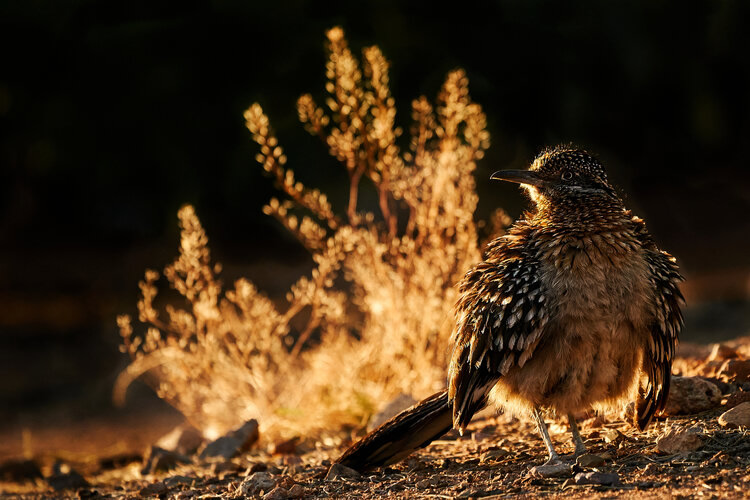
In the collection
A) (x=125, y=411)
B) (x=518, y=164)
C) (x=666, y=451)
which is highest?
(x=518, y=164)

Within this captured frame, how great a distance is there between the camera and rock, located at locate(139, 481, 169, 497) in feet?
14.7

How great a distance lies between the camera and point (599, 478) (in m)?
3.32

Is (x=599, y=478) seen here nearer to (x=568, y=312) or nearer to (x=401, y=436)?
(x=568, y=312)

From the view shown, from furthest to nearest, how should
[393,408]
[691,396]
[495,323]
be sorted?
[393,408], [691,396], [495,323]

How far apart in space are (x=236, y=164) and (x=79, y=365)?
283 centimetres

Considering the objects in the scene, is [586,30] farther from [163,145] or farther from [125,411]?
[125,411]

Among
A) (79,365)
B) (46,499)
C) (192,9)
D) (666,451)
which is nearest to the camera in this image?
(666,451)

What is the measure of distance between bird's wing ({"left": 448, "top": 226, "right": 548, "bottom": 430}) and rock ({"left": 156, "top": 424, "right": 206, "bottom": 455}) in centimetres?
286

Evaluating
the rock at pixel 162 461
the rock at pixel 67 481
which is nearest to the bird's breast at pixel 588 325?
the rock at pixel 162 461

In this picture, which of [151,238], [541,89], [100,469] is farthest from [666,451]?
[151,238]

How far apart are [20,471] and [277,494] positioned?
298 cm

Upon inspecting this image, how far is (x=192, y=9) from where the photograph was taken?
9.61 metres

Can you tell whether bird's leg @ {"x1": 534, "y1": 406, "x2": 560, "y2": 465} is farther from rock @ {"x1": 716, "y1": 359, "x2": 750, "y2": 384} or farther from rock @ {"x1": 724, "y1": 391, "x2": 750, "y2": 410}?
rock @ {"x1": 716, "y1": 359, "x2": 750, "y2": 384}

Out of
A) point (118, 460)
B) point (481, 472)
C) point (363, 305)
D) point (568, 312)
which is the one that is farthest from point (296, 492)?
point (118, 460)
